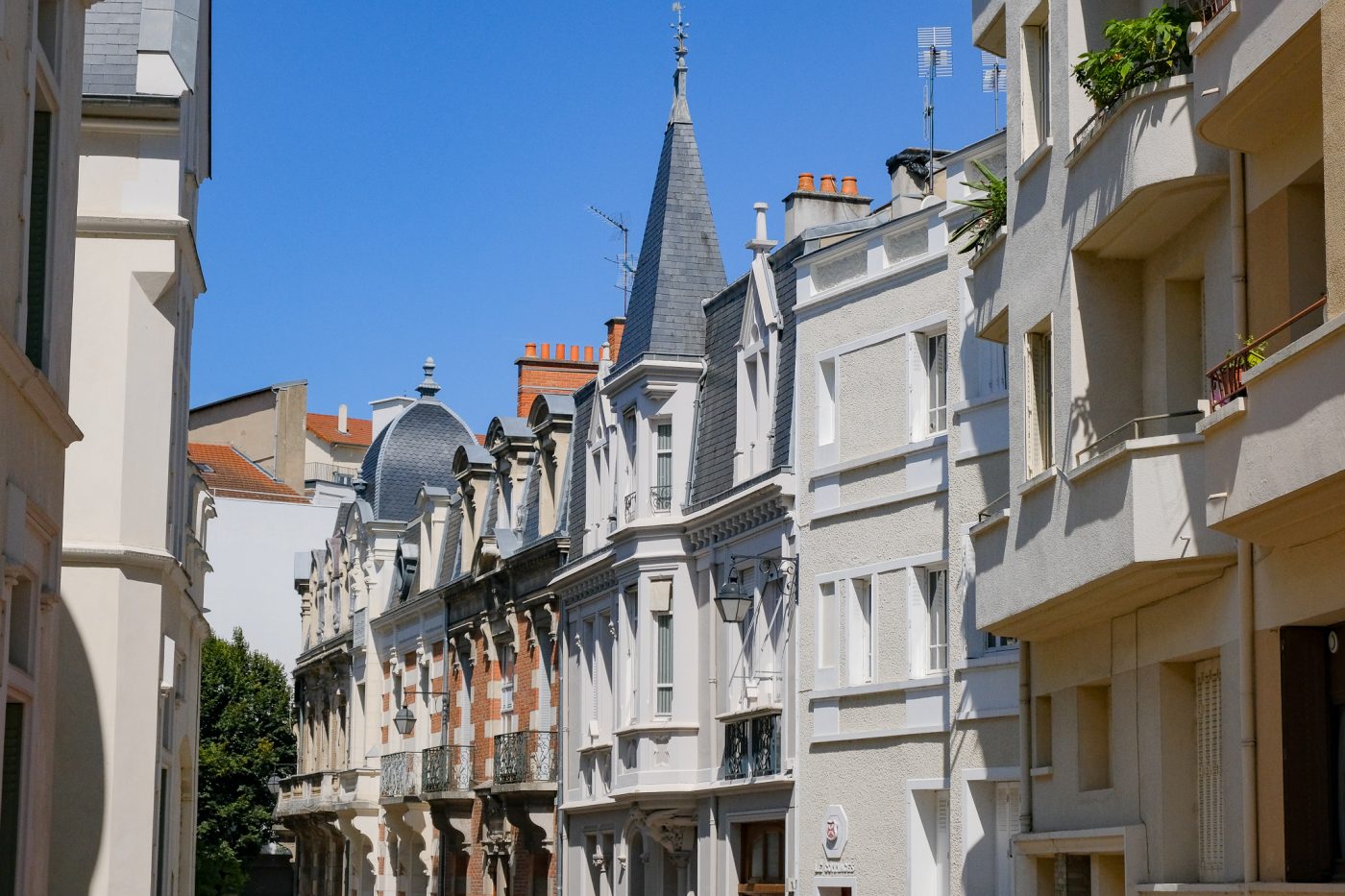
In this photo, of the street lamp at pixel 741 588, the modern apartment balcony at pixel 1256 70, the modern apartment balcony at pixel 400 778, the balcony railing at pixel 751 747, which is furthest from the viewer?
the modern apartment balcony at pixel 400 778

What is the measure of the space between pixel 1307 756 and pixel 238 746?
49453mm

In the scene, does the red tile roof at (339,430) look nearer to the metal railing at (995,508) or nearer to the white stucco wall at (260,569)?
the white stucco wall at (260,569)

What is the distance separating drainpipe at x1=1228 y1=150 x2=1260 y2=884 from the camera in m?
13.0

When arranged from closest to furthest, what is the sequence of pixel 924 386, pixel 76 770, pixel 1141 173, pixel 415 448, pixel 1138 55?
pixel 1141 173 → pixel 1138 55 → pixel 76 770 → pixel 924 386 → pixel 415 448

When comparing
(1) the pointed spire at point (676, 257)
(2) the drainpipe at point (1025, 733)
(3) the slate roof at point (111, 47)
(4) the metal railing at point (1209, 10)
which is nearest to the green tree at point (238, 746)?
(1) the pointed spire at point (676, 257)

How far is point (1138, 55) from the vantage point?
48.1 feet

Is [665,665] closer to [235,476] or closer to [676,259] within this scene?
[676,259]

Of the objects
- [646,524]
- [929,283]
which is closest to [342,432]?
[646,524]

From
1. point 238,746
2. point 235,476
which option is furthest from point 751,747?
point 235,476

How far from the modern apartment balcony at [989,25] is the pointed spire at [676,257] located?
11843 millimetres

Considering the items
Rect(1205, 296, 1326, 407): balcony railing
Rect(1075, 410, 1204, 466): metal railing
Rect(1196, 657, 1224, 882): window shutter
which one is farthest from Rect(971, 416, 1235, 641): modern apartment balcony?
Rect(1205, 296, 1326, 407): balcony railing

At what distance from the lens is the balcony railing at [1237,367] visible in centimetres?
1230

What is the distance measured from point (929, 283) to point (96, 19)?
32.2 feet

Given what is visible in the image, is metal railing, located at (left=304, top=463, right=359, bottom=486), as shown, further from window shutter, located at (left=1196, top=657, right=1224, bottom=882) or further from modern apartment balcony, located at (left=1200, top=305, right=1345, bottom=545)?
modern apartment balcony, located at (left=1200, top=305, right=1345, bottom=545)
